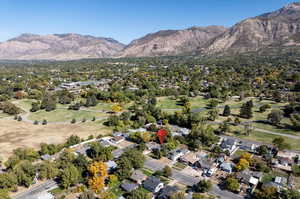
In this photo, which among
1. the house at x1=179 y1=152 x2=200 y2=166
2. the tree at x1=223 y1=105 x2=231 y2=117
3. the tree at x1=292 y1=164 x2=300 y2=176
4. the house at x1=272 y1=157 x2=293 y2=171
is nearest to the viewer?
the tree at x1=292 y1=164 x2=300 y2=176

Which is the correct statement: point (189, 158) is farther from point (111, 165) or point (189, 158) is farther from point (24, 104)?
point (24, 104)

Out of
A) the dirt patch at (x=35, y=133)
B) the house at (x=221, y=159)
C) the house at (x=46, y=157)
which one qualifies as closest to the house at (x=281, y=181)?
the house at (x=221, y=159)

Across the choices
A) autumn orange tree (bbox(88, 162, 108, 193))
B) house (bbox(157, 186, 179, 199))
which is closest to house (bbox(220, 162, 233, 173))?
house (bbox(157, 186, 179, 199))

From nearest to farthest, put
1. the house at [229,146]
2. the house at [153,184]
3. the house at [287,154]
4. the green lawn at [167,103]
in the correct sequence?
1. the house at [153,184]
2. the house at [287,154]
3. the house at [229,146]
4. the green lawn at [167,103]

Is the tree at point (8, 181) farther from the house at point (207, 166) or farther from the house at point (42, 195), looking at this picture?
the house at point (207, 166)

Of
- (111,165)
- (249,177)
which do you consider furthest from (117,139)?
(249,177)

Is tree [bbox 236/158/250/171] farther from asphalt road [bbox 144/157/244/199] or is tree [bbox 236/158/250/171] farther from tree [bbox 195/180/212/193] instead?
tree [bbox 195/180/212/193]
